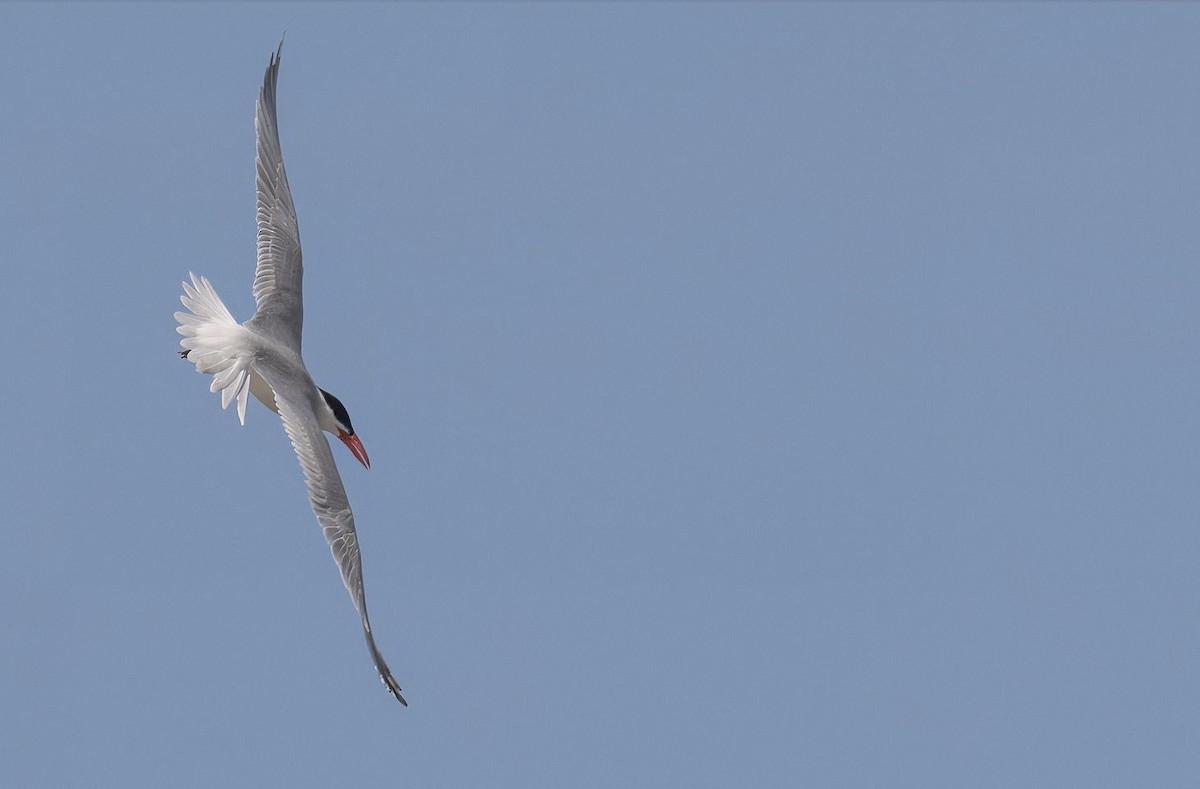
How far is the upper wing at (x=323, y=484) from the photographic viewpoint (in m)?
14.8

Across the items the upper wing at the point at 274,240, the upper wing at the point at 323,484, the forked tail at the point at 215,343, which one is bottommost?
the upper wing at the point at 323,484

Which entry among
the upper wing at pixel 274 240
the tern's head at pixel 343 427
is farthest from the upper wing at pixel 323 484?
the upper wing at pixel 274 240

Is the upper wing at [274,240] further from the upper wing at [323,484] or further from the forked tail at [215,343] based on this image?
the upper wing at [323,484]

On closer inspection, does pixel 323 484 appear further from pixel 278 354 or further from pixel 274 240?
pixel 274 240

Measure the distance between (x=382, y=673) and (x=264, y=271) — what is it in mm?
5660

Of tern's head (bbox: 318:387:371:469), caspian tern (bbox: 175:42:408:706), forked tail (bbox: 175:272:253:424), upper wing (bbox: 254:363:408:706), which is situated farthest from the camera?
tern's head (bbox: 318:387:371:469)

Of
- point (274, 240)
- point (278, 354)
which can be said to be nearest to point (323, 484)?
point (278, 354)

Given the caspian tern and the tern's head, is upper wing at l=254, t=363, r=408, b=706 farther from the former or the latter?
the tern's head

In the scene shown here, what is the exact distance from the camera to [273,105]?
1831 cm

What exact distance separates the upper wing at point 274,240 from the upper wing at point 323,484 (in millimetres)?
1406

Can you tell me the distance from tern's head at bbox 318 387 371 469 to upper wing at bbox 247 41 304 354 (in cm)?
67

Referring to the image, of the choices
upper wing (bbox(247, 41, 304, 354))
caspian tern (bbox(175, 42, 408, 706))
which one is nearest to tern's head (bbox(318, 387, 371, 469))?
caspian tern (bbox(175, 42, 408, 706))

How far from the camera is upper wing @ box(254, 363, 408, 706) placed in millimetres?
14758

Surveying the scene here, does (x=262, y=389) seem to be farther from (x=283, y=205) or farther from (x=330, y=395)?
(x=283, y=205)
